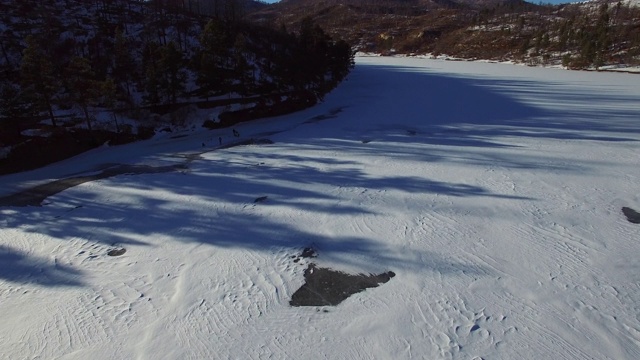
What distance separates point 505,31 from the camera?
4055 inches

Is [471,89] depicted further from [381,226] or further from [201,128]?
[381,226]

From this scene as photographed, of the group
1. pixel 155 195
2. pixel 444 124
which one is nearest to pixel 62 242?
pixel 155 195

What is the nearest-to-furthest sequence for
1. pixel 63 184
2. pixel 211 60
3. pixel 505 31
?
pixel 63 184 → pixel 211 60 → pixel 505 31

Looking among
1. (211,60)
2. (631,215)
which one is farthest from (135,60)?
(631,215)

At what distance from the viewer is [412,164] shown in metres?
18.5

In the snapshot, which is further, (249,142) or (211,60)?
(211,60)

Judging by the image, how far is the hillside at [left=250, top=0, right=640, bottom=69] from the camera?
70.8m

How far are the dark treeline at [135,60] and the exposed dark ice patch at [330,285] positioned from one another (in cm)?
2378

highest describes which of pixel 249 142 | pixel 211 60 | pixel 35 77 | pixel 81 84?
pixel 211 60

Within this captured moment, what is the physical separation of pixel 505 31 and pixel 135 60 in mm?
101137

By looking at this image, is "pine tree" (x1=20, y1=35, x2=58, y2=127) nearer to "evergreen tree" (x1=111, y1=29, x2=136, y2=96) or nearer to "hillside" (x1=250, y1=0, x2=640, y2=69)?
"evergreen tree" (x1=111, y1=29, x2=136, y2=96)

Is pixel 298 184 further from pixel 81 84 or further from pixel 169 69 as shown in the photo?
pixel 169 69

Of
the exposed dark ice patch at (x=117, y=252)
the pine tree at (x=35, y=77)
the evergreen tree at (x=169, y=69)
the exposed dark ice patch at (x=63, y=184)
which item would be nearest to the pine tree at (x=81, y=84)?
the pine tree at (x=35, y=77)

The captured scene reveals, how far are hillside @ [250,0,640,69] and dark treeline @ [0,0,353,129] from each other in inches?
1917
